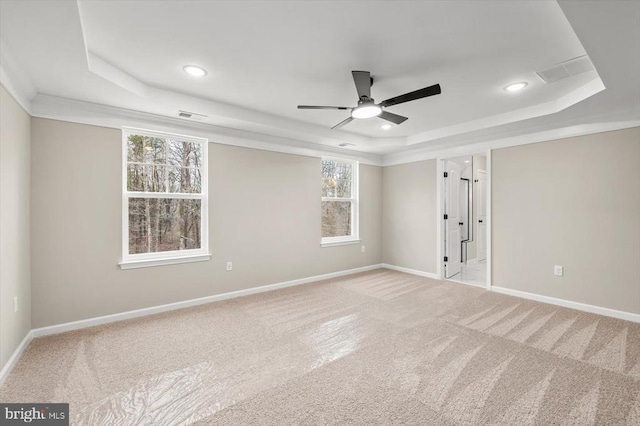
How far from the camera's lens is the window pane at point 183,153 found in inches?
151

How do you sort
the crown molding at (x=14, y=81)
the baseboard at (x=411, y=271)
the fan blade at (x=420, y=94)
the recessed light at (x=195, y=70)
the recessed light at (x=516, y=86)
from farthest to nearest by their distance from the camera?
the baseboard at (x=411, y=271) < the recessed light at (x=516, y=86) < the recessed light at (x=195, y=70) < the fan blade at (x=420, y=94) < the crown molding at (x=14, y=81)

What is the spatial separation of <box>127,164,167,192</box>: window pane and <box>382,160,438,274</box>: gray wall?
419cm

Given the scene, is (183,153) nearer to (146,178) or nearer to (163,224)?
(146,178)

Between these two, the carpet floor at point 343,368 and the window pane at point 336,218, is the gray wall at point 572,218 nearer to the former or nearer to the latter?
the carpet floor at point 343,368

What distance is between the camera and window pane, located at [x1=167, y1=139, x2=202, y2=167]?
151 inches

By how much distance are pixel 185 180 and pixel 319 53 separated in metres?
2.46

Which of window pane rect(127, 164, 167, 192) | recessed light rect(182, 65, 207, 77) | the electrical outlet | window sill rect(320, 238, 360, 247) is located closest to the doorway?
the electrical outlet

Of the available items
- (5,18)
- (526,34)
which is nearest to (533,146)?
(526,34)

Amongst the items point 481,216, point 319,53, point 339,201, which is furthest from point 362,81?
point 481,216

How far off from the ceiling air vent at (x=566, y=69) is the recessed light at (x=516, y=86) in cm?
17

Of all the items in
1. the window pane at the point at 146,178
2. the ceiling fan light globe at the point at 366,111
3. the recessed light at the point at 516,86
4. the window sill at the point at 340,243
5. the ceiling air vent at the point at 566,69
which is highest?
the recessed light at the point at 516,86

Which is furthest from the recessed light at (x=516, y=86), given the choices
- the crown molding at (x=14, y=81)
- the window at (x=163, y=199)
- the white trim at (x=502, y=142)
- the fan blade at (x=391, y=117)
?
the crown molding at (x=14, y=81)

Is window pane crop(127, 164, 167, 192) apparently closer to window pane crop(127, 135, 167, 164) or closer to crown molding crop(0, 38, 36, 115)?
window pane crop(127, 135, 167, 164)

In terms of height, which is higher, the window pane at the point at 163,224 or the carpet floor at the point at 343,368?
the window pane at the point at 163,224
